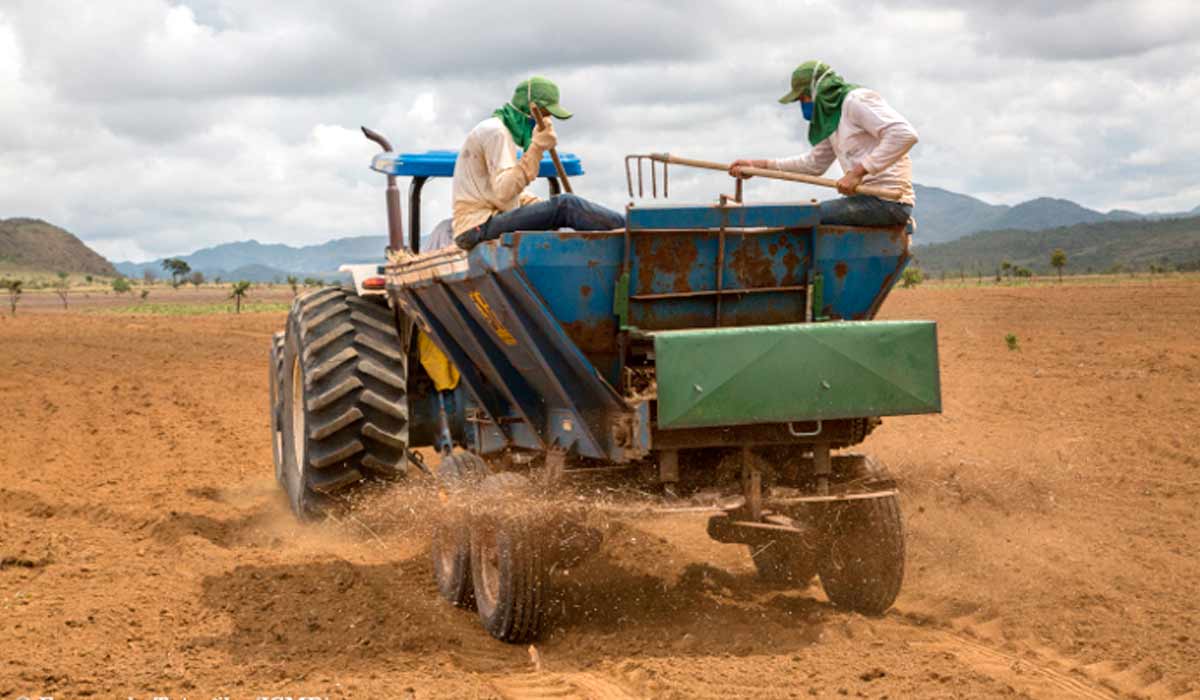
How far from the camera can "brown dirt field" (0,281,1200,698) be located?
5.22 meters

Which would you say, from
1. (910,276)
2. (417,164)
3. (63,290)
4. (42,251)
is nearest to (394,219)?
(417,164)

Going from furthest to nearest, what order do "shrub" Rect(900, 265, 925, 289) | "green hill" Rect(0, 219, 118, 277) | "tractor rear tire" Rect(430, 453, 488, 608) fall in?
"green hill" Rect(0, 219, 118, 277) → "shrub" Rect(900, 265, 925, 289) → "tractor rear tire" Rect(430, 453, 488, 608)

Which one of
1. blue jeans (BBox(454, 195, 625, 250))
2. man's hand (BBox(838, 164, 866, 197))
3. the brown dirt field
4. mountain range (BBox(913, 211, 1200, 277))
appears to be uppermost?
mountain range (BBox(913, 211, 1200, 277))

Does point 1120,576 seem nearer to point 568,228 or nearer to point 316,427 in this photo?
point 568,228

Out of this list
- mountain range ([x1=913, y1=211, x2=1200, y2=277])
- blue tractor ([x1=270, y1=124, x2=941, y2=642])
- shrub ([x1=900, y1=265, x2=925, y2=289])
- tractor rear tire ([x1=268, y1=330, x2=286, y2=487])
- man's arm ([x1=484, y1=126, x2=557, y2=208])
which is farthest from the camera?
mountain range ([x1=913, y1=211, x2=1200, y2=277])

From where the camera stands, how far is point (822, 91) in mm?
6473

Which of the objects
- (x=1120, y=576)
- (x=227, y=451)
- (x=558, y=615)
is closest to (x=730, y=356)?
(x=558, y=615)

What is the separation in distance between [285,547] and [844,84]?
4.38 meters

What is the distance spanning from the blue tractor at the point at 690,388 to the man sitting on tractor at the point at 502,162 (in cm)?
24

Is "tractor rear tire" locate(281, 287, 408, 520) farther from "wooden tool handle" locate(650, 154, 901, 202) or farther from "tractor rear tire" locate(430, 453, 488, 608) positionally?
"wooden tool handle" locate(650, 154, 901, 202)

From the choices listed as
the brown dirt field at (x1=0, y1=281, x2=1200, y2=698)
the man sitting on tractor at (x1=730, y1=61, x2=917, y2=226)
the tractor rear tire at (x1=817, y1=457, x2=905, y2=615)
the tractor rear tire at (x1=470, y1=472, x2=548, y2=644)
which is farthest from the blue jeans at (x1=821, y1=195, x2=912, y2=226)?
the tractor rear tire at (x1=470, y1=472, x2=548, y2=644)

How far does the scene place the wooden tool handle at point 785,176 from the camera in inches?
237

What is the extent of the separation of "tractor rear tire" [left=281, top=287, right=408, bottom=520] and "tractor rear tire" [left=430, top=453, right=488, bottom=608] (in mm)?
1083

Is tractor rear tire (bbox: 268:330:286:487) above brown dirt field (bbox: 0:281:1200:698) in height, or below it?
above
